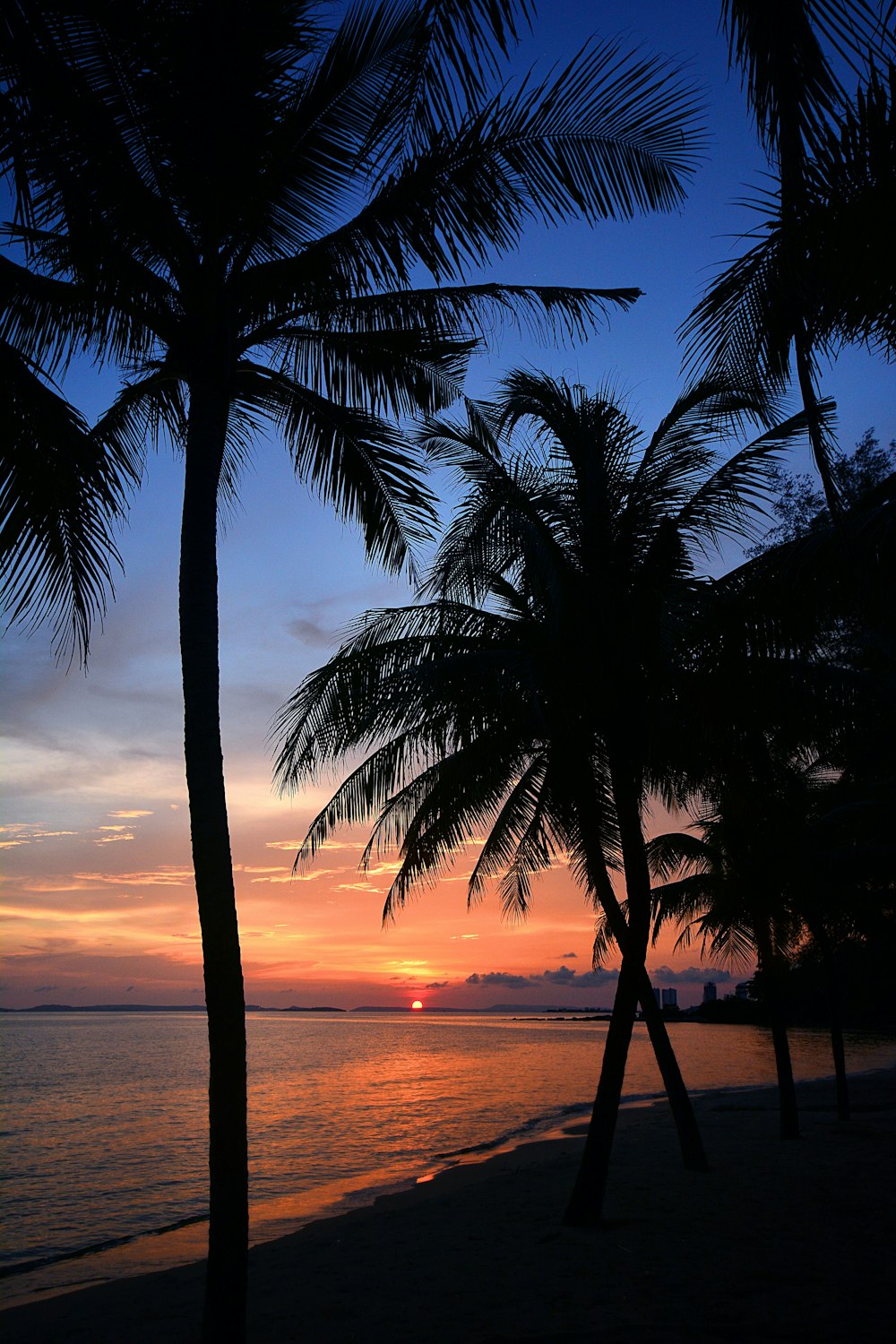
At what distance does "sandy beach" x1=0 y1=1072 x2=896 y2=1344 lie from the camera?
590 cm

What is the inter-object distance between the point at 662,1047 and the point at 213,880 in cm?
692

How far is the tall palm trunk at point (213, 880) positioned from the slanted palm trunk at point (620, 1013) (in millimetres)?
4215

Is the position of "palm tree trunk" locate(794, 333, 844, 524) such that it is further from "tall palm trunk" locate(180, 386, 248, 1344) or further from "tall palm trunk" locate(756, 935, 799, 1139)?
"tall palm trunk" locate(756, 935, 799, 1139)

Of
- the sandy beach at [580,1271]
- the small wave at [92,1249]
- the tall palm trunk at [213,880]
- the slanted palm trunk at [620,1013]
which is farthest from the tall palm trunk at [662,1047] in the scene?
the small wave at [92,1249]

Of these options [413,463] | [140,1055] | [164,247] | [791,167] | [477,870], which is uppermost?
[164,247]

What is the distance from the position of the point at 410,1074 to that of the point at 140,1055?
2506 cm

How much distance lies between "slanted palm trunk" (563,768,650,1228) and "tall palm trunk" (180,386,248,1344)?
422cm

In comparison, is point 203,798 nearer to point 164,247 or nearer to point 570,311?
point 164,247

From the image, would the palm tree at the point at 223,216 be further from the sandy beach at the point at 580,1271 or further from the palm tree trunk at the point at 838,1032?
the palm tree trunk at the point at 838,1032

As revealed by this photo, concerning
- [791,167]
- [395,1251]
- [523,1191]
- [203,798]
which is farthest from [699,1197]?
[791,167]

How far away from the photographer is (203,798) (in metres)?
5.03

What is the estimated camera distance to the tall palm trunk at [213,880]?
4.55m

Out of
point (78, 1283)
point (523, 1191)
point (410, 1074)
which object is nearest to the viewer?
point (78, 1283)

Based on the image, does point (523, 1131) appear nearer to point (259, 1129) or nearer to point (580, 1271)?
point (259, 1129)
